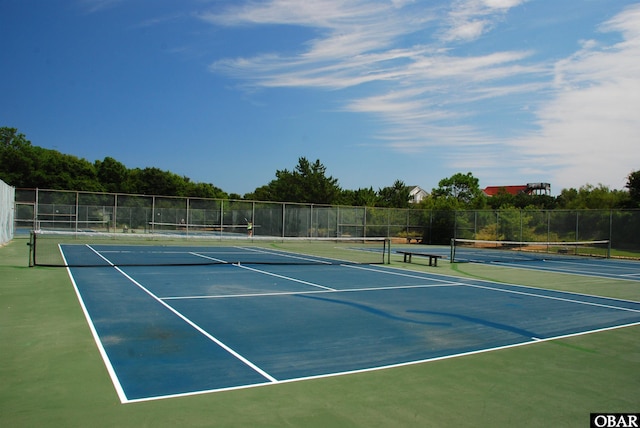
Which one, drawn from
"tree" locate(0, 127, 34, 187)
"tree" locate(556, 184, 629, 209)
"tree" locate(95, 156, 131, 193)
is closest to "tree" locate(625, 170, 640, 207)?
"tree" locate(556, 184, 629, 209)

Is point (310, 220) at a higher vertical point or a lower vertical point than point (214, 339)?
higher

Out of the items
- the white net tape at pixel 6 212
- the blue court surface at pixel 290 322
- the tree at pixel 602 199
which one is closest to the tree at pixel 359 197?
the tree at pixel 602 199

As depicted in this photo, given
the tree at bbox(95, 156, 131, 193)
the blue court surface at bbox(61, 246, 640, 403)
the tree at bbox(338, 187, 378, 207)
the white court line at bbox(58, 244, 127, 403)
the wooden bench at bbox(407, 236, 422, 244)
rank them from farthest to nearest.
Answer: the tree at bbox(95, 156, 131, 193) < the tree at bbox(338, 187, 378, 207) < the wooden bench at bbox(407, 236, 422, 244) < the blue court surface at bbox(61, 246, 640, 403) < the white court line at bbox(58, 244, 127, 403)

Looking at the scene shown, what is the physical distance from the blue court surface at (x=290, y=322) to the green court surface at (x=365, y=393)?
293 mm

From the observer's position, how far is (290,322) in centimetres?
841

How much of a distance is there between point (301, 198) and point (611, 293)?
158ft

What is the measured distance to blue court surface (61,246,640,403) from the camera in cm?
587

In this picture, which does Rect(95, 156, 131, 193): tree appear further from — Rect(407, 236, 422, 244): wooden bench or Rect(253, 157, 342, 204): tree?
Rect(407, 236, 422, 244): wooden bench

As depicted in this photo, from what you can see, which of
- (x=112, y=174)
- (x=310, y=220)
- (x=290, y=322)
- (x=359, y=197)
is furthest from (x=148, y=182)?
(x=290, y=322)

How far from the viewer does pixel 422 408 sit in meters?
4.80

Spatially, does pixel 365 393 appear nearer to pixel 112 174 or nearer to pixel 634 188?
pixel 634 188

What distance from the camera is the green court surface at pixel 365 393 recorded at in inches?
175

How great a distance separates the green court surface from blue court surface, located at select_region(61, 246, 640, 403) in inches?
11.5

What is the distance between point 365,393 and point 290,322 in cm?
340
